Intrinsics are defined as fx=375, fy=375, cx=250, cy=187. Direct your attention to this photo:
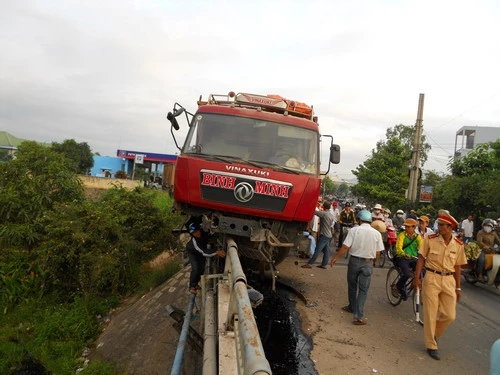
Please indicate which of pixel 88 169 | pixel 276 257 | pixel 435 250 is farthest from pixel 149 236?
pixel 88 169

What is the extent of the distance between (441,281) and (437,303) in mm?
271

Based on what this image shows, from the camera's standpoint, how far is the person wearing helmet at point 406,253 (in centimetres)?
623

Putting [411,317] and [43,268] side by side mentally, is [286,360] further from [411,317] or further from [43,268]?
[43,268]

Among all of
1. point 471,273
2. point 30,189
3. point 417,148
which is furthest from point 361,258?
point 417,148

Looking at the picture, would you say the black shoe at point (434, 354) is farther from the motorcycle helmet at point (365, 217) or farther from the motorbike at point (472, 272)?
the motorbike at point (472, 272)

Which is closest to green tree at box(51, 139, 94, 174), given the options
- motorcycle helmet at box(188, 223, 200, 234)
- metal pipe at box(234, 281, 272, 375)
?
motorcycle helmet at box(188, 223, 200, 234)

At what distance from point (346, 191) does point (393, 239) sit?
136 m

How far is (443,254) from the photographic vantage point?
182 inches

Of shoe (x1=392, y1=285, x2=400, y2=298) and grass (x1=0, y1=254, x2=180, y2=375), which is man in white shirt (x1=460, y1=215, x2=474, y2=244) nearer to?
shoe (x1=392, y1=285, x2=400, y2=298)

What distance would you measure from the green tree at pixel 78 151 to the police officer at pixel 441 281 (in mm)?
42711

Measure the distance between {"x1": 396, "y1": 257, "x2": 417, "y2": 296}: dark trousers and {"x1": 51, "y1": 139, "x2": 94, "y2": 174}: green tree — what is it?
136 ft

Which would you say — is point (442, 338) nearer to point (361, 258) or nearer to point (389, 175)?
point (361, 258)

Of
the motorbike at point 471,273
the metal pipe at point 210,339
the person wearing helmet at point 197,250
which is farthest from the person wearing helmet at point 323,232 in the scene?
the metal pipe at point 210,339

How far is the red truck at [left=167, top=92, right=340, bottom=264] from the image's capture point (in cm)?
513
